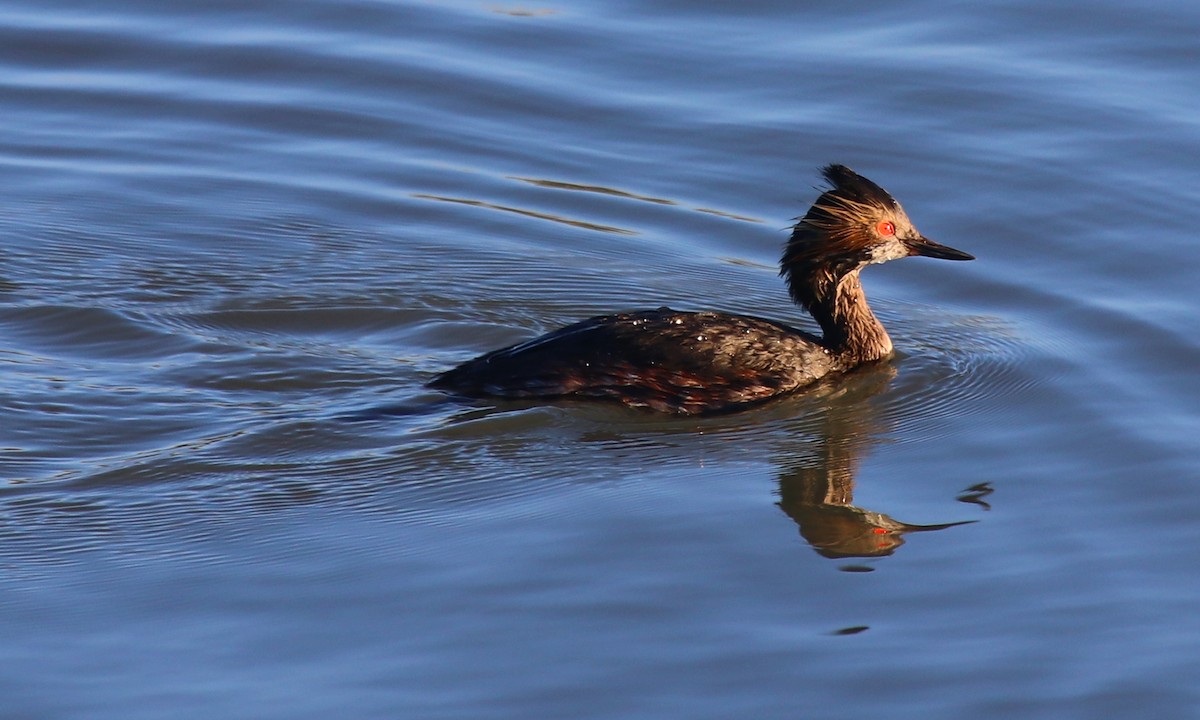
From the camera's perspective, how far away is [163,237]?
1153cm

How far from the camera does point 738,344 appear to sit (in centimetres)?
973

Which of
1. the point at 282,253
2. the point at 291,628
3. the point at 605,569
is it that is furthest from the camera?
the point at 282,253

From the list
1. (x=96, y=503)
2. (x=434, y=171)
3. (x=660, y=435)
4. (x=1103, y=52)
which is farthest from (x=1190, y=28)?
(x=96, y=503)

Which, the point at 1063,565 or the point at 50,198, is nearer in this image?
the point at 1063,565

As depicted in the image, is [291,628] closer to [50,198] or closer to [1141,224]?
[50,198]

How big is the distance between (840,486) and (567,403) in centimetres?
156

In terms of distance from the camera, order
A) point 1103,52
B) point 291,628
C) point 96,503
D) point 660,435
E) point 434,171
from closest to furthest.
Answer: point 291,628
point 96,503
point 660,435
point 434,171
point 1103,52

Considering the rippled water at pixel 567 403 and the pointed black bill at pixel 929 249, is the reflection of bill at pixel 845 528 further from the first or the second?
the pointed black bill at pixel 929 249

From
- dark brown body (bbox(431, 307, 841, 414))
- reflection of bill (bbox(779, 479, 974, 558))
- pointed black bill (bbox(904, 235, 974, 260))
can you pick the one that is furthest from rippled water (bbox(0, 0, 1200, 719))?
pointed black bill (bbox(904, 235, 974, 260))

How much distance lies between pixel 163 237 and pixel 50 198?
99 centimetres

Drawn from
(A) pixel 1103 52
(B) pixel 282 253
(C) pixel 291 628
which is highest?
(A) pixel 1103 52

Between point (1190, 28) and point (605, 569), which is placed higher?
point (1190, 28)

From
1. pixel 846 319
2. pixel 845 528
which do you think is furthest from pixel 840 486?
pixel 846 319

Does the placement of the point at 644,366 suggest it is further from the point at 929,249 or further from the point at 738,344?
the point at 929,249
